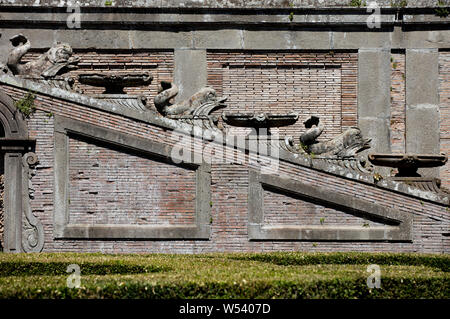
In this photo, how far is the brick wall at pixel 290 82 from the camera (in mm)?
17703

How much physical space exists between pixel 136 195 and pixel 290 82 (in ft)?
19.0

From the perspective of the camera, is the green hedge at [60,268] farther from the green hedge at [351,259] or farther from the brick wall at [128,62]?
the brick wall at [128,62]

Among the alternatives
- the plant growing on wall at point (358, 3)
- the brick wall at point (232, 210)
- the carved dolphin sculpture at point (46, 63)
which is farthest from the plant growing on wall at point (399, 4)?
the carved dolphin sculpture at point (46, 63)

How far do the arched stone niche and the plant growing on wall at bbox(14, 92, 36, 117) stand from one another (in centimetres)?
7

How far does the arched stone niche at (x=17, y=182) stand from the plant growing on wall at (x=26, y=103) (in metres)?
0.07

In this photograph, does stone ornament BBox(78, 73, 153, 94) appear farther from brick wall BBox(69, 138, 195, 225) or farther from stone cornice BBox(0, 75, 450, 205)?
brick wall BBox(69, 138, 195, 225)

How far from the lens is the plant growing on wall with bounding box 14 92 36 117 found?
1318cm

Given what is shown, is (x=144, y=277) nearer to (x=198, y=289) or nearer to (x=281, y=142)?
(x=198, y=289)

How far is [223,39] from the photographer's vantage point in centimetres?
1775

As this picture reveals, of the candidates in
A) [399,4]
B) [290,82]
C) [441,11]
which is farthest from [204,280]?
[441,11]

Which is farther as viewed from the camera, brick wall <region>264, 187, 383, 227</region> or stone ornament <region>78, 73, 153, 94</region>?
stone ornament <region>78, 73, 153, 94</region>

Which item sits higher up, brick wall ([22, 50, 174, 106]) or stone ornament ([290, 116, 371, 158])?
brick wall ([22, 50, 174, 106])

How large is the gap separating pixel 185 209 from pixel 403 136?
6.36m

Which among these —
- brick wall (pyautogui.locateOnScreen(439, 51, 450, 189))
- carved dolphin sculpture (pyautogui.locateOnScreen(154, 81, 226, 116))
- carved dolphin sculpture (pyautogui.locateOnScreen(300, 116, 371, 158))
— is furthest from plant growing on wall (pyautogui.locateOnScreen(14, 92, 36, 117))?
brick wall (pyautogui.locateOnScreen(439, 51, 450, 189))
